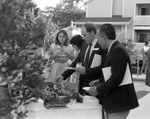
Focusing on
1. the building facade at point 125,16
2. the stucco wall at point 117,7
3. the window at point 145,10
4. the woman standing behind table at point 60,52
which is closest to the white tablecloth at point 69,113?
the woman standing behind table at point 60,52

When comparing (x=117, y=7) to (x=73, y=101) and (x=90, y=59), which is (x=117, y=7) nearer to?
(x=90, y=59)

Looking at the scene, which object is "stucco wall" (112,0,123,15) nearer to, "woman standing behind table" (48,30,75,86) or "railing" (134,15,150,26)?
"railing" (134,15,150,26)

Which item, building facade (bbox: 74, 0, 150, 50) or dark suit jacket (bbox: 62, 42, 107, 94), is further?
building facade (bbox: 74, 0, 150, 50)

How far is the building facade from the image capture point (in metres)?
32.4

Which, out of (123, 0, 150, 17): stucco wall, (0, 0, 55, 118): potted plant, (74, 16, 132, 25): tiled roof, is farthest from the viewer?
(123, 0, 150, 17): stucco wall

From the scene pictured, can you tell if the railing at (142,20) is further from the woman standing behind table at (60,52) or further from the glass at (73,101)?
the glass at (73,101)

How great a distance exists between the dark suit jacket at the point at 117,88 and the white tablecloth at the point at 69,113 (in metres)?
0.24

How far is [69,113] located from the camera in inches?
127

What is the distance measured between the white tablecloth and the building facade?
1132 inches

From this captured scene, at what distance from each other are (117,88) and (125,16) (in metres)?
31.1

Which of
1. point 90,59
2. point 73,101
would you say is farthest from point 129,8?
point 73,101

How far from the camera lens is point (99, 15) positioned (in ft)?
114

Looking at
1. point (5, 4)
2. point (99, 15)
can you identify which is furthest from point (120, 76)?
point (99, 15)

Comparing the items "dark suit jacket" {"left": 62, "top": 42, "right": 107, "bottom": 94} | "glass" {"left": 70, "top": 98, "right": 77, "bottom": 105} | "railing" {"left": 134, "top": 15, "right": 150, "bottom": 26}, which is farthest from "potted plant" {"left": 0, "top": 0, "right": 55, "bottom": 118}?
"railing" {"left": 134, "top": 15, "right": 150, "bottom": 26}
